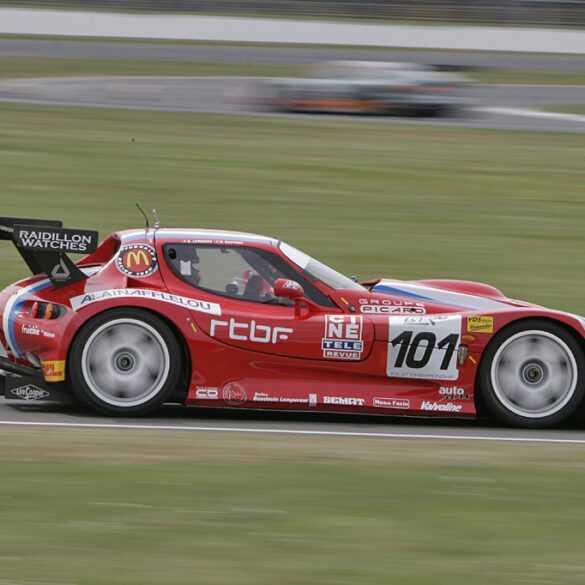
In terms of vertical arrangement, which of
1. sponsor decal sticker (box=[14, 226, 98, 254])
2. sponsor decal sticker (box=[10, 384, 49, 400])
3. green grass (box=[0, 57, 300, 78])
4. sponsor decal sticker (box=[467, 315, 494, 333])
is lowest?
sponsor decal sticker (box=[10, 384, 49, 400])

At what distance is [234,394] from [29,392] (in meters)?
1.48

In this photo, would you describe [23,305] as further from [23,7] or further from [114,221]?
[23,7]

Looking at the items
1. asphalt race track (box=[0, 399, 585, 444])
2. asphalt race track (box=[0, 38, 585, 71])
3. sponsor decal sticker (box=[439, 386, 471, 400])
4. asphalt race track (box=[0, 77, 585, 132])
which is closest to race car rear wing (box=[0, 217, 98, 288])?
asphalt race track (box=[0, 399, 585, 444])

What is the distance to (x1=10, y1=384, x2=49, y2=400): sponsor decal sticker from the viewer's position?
28.0ft

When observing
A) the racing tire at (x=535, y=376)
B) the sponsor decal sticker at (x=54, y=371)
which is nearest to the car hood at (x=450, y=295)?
the racing tire at (x=535, y=376)

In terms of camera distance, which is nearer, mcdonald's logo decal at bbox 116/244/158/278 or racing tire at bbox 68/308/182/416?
racing tire at bbox 68/308/182/416

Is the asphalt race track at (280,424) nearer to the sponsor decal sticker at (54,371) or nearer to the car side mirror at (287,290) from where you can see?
the sponsor decal sticker at (54,371)

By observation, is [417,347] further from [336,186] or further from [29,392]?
[336,186]

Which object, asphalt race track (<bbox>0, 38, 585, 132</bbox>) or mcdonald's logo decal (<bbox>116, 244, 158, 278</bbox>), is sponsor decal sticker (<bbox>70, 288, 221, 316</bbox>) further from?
asphalt race track (<bbox>0, 38, 585, 132</bbox>)

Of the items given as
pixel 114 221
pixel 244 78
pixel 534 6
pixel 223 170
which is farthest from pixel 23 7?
pixel 114 221

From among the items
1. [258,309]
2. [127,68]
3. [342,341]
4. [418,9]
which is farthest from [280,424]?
[418,9]

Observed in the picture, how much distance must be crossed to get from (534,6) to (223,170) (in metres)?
19.0

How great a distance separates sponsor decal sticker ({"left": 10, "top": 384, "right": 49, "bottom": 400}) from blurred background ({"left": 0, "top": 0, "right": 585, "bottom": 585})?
0.70 feet

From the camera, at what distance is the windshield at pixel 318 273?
880cm
